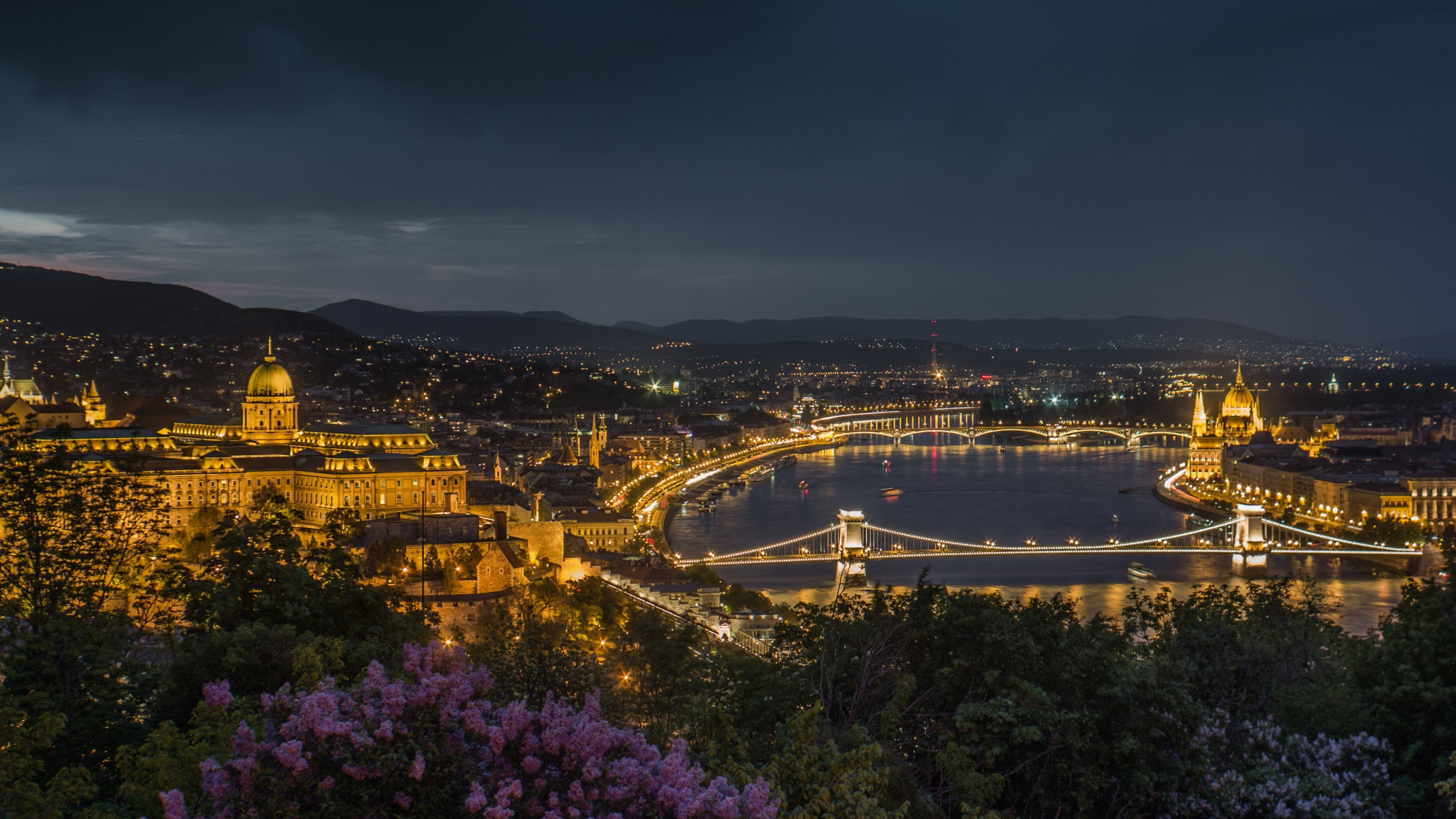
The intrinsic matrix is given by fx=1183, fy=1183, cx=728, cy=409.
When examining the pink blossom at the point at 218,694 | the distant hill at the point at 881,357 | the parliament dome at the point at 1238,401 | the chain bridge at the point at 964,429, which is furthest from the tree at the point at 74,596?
the distant hill at the point at 881,357

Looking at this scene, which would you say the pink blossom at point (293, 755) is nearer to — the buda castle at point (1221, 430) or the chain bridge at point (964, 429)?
the buda castle at point (1221, 430)

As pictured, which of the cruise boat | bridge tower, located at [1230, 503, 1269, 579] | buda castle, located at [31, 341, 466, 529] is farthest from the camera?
the cruise boat


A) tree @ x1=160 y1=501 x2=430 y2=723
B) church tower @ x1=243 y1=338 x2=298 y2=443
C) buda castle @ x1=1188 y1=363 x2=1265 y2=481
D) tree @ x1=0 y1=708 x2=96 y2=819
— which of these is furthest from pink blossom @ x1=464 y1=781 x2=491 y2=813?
buda castle @ x1=1188 y1=363 x2=1265 y2=481

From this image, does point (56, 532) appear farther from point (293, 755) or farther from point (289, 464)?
point (289, 464)

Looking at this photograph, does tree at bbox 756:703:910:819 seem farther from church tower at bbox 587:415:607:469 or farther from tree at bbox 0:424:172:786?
church tower at bbox 587:415:607:469

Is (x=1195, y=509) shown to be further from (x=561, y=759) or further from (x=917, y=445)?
(x=561, y=759)

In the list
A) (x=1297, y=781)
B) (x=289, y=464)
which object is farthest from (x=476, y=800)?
(x=289, y=464)

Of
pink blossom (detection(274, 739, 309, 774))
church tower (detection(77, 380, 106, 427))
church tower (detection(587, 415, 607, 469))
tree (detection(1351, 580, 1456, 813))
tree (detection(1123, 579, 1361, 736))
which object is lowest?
church tower (detection(587, 415, 607, 469))
